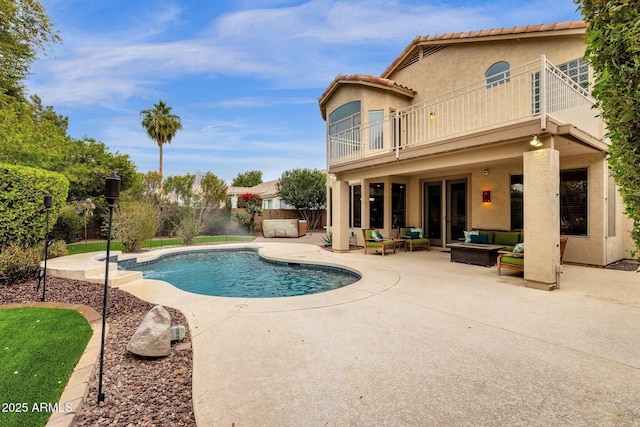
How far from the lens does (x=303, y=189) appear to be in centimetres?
2411

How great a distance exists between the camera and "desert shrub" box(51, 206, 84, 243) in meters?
14.5

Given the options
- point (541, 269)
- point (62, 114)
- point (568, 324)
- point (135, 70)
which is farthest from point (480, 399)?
point (62, 114)

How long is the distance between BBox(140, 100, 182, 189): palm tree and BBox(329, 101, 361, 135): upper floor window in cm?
1940

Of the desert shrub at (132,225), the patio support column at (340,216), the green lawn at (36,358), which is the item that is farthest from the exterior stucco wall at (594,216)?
the desert shrub at (132,225)

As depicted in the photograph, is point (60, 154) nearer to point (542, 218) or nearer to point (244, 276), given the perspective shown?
point (244, 276)

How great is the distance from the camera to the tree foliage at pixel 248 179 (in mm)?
56156

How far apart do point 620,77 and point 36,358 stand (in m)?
5.80

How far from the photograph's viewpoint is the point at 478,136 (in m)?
7.40

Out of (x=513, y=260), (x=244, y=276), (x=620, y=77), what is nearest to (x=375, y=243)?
(x=513, y=260)

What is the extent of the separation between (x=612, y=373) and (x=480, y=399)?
1.68 meters

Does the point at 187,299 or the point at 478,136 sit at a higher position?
the point at 478,136

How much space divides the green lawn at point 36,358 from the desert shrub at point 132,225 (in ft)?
25.7

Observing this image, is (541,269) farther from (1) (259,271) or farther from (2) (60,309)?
(2) (60,309)

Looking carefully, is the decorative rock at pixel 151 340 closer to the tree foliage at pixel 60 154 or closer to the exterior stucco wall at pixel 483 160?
the exterior stucco wall at pixel 483 160
